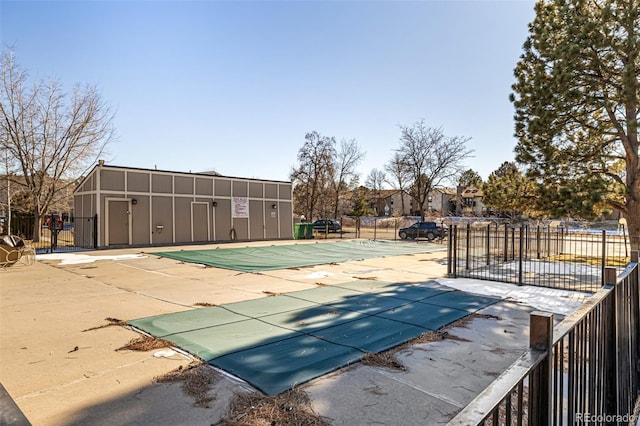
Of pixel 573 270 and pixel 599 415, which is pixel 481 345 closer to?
pixel 599 415

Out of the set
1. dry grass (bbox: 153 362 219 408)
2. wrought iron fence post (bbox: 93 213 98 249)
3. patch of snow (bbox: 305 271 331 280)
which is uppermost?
wrought iron fence post (bbox: 93 213 98 249)

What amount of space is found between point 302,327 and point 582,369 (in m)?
3.57

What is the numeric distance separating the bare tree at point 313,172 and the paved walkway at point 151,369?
28374mm

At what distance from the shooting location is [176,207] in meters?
20.7

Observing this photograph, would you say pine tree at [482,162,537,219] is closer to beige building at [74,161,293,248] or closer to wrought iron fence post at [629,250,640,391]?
wrought iron fence post at [629,250,640,391]

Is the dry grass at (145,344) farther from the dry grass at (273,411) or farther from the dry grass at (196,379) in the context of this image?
the dry grass at (273,411)

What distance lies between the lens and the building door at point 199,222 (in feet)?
70.0

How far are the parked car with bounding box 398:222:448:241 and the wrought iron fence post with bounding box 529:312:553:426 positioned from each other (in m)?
24.2

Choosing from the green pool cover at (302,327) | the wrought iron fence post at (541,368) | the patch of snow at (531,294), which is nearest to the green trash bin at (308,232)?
the patch of snow at (531,294)

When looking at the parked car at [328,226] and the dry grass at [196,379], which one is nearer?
the dry grass at [196,379]

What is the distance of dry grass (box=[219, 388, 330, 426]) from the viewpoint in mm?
2781

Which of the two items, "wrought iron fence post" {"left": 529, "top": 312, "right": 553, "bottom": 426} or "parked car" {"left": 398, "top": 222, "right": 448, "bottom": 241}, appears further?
"parked car" {"left": 398, "top": 222, "right": 448, "bottom": 241}

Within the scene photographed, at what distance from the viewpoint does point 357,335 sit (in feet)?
15.6

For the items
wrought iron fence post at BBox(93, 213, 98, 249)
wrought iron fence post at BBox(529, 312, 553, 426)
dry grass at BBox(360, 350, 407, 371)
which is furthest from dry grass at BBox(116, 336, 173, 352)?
wrought iron fence post at BBox(93, 213, 98, 249)
